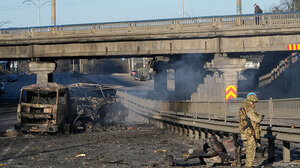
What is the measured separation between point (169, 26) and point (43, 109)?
1938 centimetres

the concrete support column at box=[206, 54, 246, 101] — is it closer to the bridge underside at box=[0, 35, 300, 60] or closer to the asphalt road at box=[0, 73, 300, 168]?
the bridge underside at box=[0, 35, 300, 60]

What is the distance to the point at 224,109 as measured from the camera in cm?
1858

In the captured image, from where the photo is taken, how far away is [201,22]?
4122 centimetres

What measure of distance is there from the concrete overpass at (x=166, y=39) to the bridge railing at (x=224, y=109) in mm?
8161

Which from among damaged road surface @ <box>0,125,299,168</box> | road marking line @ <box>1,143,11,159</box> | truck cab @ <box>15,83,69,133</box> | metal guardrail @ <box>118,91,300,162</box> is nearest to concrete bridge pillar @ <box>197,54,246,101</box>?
metal guardrail @ <box>118,91,300,162</box>

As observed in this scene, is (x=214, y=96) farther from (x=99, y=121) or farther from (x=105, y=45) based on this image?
(x=99, y=121)

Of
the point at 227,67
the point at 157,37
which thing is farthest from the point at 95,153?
the point at 157,37

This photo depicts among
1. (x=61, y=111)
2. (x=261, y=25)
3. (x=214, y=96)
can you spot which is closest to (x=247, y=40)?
(x=261, y=25)

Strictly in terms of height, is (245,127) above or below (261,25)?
below

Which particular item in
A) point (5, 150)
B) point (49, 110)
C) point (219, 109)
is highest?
point (219, 109)

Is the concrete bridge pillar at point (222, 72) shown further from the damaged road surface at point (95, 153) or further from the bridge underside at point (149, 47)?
the damaged road surface at point (95, 153)

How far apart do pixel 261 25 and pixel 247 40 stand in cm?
176

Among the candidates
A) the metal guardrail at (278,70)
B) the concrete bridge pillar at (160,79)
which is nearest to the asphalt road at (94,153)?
the concrete bridge pillar at (160,79)

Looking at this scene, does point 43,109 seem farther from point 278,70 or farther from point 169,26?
point 278,70
